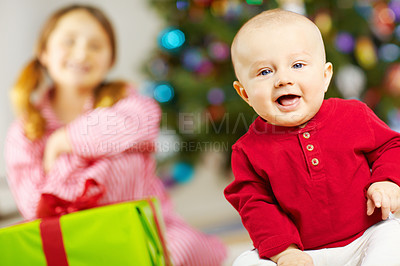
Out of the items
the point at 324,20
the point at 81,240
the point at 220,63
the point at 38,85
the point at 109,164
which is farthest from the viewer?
the point at 220,63

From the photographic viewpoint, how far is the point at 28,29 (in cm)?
232

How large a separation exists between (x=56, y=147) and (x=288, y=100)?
737mm

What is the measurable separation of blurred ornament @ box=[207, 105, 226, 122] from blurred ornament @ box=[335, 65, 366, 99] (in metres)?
0.53

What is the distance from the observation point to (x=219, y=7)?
7.02ft

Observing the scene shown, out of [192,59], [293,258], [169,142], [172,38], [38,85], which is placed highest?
[172,38]

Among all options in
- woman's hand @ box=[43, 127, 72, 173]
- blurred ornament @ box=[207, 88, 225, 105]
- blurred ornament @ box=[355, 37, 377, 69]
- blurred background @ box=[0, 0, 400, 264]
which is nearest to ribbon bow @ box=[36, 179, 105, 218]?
woman's hand @ box=[43, 127, 72, 173]

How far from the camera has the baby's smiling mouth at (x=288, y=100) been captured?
65 cm

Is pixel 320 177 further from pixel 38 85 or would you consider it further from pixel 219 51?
pixel 219 51

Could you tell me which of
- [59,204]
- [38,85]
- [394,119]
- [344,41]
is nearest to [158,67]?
[344,41]

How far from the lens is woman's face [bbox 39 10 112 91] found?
124cm

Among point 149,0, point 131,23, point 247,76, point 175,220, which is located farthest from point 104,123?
point 131,23

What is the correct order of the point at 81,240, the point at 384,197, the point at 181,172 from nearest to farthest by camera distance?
the point at 384,197 < the point at 81,240 < the point at 181,172

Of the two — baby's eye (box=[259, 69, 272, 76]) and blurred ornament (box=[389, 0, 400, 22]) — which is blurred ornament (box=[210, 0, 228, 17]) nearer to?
blurred ornament (box=[389, 0, 400, 22])

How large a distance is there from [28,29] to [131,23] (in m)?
0.59
